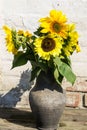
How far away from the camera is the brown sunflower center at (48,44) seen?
2924mm

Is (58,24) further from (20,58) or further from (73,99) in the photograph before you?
(73,99)

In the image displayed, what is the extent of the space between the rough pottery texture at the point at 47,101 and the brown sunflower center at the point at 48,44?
0.22 meters

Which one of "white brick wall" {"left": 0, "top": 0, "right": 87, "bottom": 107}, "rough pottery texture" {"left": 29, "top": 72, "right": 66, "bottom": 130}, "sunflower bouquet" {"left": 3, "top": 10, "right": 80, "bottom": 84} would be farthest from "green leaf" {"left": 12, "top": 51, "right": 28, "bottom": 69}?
"white brick wall" {"left": 0, "top": 0, "right": 87, "bottom": 107}

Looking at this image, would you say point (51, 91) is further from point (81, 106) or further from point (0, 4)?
point (0, 4)

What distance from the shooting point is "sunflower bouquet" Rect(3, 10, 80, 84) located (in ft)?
9.59

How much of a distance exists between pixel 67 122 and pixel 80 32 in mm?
803

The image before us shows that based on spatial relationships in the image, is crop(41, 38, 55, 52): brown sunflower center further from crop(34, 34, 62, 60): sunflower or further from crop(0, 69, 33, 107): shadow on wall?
crop(0, 69, 33, 107): shadow on wall

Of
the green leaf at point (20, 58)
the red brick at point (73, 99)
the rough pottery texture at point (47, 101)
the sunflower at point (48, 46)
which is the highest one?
the sunflower at point (48, 46)

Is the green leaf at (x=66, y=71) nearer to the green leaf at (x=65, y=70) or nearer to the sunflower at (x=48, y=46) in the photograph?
the green leaf at (x=65, y=70)

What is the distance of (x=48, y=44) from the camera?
9.64ft

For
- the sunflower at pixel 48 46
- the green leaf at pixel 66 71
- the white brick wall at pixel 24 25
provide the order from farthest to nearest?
the white brick wall at pixel 24 25 → the green leaf at pixel 66 71 → the sunflower at pixel 48 46

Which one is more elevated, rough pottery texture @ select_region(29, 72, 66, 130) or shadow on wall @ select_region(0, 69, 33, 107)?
rough pottery texture @ select_region(29, 72, 66, 130)

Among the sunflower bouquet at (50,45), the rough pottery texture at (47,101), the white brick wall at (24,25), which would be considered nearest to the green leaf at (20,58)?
the sunflower bouquet at (50,45)

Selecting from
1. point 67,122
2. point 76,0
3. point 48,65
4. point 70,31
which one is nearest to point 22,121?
point 67,122
